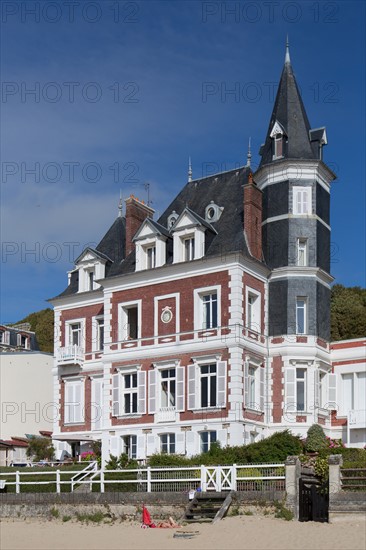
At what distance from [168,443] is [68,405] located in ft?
22.4

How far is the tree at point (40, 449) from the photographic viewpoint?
4360 cm

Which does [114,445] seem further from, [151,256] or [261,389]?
[151,256]

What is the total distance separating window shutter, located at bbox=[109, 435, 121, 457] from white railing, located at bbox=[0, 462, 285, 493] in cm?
644

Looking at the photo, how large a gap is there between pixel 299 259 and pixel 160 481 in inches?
520

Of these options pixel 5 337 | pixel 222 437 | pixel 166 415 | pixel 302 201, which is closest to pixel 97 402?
pixel 166 415

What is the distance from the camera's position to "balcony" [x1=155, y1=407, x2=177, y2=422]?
36.6 metres

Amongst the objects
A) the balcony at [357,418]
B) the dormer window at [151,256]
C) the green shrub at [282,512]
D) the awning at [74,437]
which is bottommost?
the green shrub at [282,512]

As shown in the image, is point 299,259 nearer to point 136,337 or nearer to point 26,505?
point 136,337

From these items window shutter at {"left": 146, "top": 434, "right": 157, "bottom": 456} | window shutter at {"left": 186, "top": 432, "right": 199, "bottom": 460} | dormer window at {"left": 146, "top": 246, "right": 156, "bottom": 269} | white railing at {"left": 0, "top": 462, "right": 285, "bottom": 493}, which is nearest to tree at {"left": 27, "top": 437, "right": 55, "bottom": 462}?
window shutter at {"left": 146, "top": 434, "right": 157, "bottom": 456}

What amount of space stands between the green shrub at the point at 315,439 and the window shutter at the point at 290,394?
1125 mm

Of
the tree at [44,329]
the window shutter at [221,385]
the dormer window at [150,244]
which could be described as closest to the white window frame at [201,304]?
the window shutter at [221,385]

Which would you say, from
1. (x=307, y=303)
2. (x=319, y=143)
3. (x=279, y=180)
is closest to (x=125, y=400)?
(x=307, y=303)

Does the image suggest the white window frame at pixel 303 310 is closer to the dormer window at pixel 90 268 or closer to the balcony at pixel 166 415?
the balcony at pixel 166 415

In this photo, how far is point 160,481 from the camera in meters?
27.7
